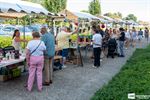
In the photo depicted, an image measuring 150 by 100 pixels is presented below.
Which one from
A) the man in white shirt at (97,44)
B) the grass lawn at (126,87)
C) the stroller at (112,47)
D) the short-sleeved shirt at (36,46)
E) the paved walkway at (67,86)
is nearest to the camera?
the grass lawn at (126,87)

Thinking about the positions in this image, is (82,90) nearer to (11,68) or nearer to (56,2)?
(11,68)

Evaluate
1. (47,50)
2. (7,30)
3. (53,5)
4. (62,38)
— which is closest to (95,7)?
(53,5)

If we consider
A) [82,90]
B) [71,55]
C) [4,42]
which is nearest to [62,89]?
[82,90]

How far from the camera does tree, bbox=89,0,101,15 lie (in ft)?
218

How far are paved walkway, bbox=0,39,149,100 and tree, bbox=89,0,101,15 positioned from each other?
5304cm

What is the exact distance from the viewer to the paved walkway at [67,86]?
8867mm

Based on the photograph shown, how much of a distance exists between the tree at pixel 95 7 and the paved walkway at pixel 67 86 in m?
53.0

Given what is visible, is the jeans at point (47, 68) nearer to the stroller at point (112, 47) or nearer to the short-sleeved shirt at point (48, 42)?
the short-sleeved shirt at point (48, 42)

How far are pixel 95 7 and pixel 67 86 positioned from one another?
190 ft

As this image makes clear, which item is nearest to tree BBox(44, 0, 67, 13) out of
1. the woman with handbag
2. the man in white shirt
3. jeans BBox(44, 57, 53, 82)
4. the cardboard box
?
the man in white shirt

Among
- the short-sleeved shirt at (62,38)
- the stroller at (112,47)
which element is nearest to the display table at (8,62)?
the short-sleeved shirt at (62,38)

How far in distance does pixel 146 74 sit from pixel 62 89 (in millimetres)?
2990

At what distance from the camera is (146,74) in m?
11.1

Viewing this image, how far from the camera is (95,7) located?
221 feet
